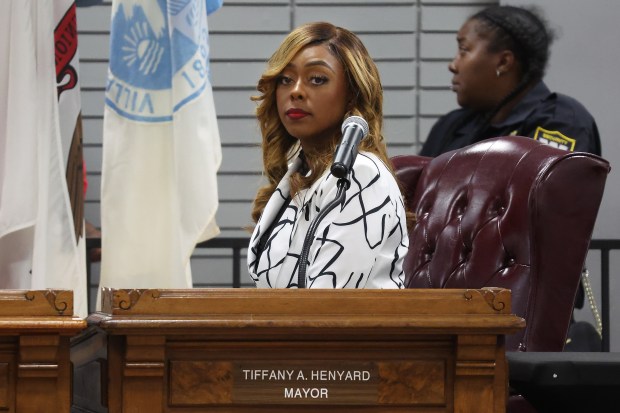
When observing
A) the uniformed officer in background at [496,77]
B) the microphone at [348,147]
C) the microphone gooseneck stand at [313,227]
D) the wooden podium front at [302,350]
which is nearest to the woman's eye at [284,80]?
the microphone gooseneck stand at [313,227]

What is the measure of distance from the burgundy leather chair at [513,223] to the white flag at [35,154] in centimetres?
144

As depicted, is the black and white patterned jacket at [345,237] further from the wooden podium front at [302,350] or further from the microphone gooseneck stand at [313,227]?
the wooden podium front at [302,350]

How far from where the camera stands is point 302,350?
7.25ft

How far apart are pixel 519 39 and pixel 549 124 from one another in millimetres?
625

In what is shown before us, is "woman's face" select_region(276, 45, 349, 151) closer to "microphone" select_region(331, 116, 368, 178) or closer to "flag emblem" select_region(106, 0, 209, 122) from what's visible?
"microphone" select_region(331, 116, 368, 178)

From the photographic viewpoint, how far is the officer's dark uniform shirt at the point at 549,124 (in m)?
4.91

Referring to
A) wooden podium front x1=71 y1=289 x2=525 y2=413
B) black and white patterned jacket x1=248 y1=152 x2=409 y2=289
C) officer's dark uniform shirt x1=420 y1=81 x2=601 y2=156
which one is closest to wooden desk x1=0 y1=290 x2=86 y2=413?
wooden podium front x1=71 y1=289 x2=525 y2=413

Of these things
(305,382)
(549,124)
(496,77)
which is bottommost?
(305,382)

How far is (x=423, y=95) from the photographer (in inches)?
281

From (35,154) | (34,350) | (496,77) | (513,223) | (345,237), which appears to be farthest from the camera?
(496,77)

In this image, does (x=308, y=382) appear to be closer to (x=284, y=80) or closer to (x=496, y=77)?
(x=284, y=80)

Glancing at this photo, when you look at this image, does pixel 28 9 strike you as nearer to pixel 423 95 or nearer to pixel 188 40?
pixel 188 40

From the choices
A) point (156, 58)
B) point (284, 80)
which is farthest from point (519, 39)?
point (284, 80)

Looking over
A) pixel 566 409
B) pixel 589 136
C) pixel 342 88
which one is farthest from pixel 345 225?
pixel 589 136
